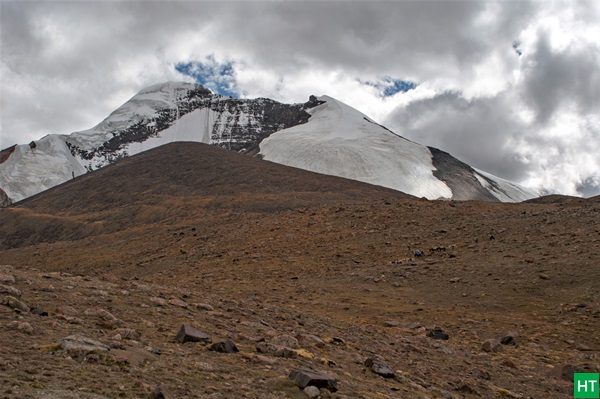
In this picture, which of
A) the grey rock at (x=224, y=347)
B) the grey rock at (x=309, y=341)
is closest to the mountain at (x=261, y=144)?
the grey rock at (x=309, y=341)

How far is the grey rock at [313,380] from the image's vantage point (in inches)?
233

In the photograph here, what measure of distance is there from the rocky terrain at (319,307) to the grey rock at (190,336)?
30mm

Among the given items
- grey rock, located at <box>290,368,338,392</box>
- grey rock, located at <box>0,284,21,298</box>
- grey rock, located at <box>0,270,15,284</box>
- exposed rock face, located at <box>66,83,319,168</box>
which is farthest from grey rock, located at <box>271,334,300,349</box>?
exposed rock face, located at <box>66,83,319,168</box>

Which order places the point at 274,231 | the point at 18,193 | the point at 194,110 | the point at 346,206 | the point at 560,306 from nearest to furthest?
the point at 560,306 → the point at 274,231 → the point at 346,206 → the point at 18,193 → the point at 194,110

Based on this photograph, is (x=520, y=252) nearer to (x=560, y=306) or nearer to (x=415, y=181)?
(x=560, y=306)

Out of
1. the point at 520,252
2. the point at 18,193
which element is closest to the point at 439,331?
the point at 520,252

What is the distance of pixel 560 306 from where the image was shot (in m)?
13.3

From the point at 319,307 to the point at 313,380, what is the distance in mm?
8600

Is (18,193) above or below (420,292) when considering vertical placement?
above

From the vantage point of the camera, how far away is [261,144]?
323ft

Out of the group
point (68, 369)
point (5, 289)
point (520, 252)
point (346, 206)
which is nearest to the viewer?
point (68, 369)

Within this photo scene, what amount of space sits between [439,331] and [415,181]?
2769 inches

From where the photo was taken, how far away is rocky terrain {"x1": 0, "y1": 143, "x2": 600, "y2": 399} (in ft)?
19.6

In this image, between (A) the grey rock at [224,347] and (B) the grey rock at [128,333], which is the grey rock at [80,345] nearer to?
(B) the grey rock at [128,333]
